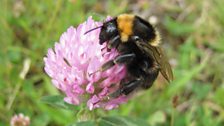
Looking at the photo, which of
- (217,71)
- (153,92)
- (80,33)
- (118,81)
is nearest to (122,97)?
(118,81)

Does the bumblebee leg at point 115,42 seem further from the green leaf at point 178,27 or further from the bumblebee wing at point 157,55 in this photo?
the green leaf at point 178,27

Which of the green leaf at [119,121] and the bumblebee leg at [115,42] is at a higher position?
the bumblebee leg at [115,42]

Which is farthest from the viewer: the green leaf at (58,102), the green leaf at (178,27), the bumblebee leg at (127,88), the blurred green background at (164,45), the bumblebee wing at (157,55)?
the green leaf at (178,27)

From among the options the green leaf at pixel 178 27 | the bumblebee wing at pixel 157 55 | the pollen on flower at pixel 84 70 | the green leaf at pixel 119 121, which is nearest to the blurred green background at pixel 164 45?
the green leaf at pixel 178 27

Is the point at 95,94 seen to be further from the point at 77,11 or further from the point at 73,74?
the point at 77,11

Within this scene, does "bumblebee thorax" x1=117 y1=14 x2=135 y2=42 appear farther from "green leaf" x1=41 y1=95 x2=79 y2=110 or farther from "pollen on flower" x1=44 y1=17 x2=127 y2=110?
"green leaf" x1=41 y1=95 x2=79 y2=110

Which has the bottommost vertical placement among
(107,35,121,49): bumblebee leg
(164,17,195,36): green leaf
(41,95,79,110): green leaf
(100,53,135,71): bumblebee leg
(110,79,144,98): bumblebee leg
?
(110,79,144,98): bumblebee leg

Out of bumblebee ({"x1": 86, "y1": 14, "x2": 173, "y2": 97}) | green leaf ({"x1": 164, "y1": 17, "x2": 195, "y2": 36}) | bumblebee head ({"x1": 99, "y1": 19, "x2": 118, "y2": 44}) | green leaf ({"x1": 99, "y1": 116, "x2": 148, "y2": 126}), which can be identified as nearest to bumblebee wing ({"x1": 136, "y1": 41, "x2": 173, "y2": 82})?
bumblebee ({"x1": 86, "y1": 14, "x2": 173, "y2": 97})

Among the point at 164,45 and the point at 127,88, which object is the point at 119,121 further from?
the point at 164,45
